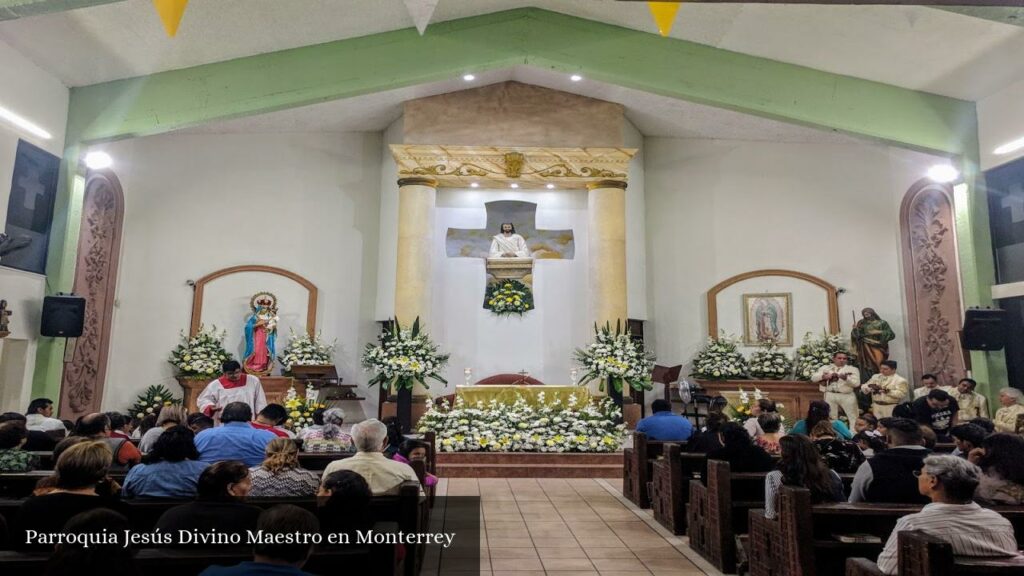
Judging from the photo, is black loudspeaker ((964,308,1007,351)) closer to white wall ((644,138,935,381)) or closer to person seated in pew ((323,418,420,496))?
white wall ((644,138,935,381))

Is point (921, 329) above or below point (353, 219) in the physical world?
below

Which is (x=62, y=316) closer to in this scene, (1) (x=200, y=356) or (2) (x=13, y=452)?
(1) (x=200, y=356)

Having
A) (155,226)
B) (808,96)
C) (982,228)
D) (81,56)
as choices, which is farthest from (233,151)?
(982,228)

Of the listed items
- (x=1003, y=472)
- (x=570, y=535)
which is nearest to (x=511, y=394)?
(x=570, y=535)

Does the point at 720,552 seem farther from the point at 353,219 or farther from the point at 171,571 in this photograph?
the point at 353,219

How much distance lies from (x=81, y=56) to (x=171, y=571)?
7.53 metres

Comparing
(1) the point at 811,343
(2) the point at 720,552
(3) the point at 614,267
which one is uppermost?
(3) the point at 614,267

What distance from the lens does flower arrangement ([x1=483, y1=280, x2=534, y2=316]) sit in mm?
11500

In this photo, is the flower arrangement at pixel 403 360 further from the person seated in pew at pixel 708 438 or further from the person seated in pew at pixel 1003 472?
the person seated in pew at pixel 1003 472

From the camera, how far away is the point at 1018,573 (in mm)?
2104

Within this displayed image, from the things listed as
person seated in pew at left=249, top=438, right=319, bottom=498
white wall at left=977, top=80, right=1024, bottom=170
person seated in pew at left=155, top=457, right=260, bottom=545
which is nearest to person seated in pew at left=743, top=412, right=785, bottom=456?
person seated in pew at left=249, top=438, right=319, bottom=498

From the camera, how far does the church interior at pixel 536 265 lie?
419 cm

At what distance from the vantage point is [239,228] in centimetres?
1152

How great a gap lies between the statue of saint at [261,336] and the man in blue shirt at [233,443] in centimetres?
681
